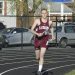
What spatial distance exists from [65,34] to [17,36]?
3524 millimetres

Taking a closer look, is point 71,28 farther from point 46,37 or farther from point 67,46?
point 46,37

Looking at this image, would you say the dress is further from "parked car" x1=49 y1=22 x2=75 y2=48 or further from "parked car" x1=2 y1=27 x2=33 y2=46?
"parked car" x1=49 y1=22 x2=75 y2=48

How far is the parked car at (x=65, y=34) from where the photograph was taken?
31.9m

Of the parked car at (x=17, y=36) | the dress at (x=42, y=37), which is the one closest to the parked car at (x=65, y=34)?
the parked car at (x=17, y=36)

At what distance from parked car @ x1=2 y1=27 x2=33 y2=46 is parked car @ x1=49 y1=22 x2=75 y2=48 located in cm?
206

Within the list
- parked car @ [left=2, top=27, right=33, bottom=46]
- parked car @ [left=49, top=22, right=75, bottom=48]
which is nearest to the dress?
parked car @ [left=2, top=27, right=33, bottom=46]

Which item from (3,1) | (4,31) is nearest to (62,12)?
(3,1)

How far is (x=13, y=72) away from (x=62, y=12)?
5673 cm

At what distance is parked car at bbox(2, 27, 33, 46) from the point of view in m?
31.8

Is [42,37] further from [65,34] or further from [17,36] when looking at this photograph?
[65,34]

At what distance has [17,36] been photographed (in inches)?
1260

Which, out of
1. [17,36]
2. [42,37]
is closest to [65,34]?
[17,36]

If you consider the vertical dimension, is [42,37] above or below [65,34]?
above

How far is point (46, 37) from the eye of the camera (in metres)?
12.6
